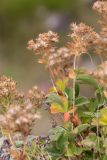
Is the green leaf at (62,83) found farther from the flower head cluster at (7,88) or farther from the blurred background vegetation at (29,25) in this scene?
the blurred background vegetation at (29,25)

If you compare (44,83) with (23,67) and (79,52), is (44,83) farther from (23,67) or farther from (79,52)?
(79,52)

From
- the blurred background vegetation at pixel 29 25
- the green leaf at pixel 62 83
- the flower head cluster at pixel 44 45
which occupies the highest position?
the blurred background vegetation at pixel 29 25

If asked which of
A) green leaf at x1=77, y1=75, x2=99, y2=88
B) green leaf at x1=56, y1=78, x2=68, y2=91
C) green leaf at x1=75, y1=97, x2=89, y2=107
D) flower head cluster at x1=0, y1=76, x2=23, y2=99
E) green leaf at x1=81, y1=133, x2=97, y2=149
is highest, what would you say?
green leaf at x1=77, y1=75, x2=99, y2=88

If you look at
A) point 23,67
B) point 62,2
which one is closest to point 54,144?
point 23,67

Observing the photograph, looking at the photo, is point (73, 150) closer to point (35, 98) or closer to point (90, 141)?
point (90, 141)

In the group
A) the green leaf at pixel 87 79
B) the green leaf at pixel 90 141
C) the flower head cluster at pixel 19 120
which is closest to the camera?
the flower head cluster at pixel 19 120

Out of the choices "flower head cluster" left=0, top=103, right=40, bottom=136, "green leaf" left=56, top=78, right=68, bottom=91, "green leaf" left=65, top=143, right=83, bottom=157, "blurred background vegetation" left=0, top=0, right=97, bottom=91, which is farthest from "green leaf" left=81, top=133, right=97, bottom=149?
"blurred background vegetation" left=0, top=0, right=97, bottom=91

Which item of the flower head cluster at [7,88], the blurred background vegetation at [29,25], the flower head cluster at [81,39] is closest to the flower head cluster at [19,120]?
the flower head cluster at [7,88]

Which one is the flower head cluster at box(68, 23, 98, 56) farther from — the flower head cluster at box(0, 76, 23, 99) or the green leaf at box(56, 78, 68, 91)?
the flower head cluster at box(0, 76, 23, 99)
